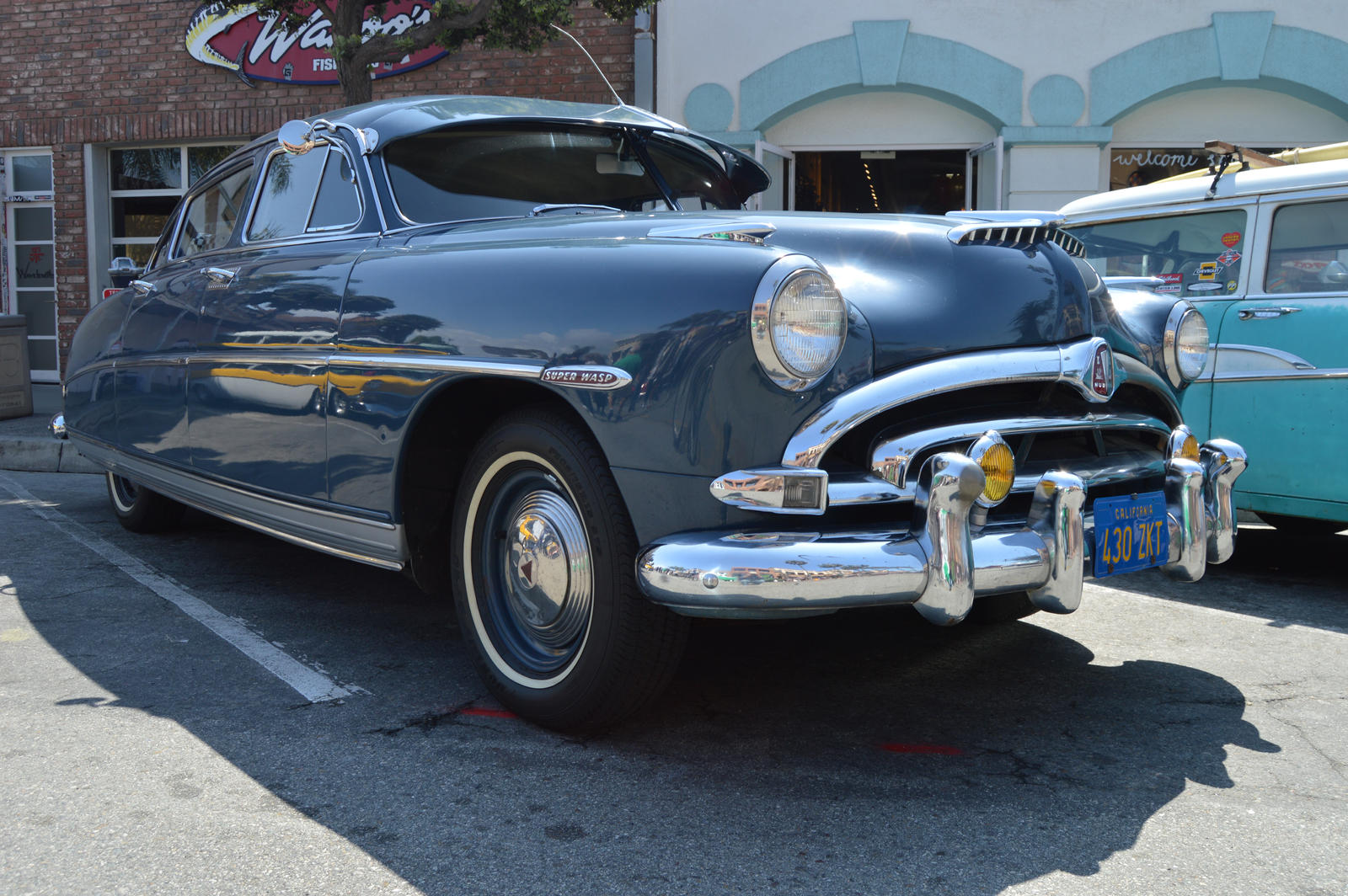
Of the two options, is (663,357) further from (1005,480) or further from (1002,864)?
(1002,864)

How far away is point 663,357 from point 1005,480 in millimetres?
765

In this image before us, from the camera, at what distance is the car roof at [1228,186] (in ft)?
14.8

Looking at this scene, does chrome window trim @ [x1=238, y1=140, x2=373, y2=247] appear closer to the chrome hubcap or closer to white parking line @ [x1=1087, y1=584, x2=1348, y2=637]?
the chrome hubcap

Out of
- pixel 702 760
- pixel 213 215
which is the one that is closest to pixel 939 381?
pixel 702 760

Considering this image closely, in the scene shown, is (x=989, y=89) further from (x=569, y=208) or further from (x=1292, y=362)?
(x=569, y=208)

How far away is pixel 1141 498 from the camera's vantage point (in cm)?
280

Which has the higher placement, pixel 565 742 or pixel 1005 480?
pixel 1005 480

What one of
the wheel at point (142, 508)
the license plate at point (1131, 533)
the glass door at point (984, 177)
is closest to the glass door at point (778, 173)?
the glass door at point (984, 177)

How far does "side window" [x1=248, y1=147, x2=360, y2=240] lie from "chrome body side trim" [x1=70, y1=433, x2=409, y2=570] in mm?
874

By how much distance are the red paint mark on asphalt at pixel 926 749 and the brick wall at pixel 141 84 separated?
939cm

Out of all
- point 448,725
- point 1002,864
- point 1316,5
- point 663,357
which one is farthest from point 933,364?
point 1316,5

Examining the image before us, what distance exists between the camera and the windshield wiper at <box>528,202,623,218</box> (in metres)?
3.54

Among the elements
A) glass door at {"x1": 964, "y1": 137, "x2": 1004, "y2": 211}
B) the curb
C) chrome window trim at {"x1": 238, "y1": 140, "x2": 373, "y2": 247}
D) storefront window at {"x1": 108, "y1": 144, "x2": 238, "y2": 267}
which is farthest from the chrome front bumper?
storefront window at {"x1": 108, "y1": 144, "x2": 238, "y2": 267}

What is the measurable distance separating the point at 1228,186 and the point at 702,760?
3.52 m
